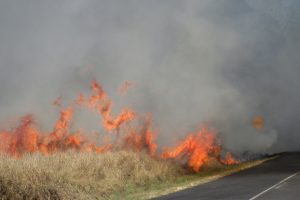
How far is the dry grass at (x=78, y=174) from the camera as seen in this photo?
606 inches

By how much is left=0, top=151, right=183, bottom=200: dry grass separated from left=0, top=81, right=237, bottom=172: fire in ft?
11.3

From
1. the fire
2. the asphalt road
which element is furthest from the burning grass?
the asphalt road

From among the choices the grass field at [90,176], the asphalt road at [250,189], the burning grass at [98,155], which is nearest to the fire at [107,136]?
the burning grass at [98,155]

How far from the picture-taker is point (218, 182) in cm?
2431

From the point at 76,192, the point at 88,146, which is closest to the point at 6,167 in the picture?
the point at 76,192

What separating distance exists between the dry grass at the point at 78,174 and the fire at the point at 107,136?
3.44m

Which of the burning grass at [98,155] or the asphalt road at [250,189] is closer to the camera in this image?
the burning grass at [98,155]

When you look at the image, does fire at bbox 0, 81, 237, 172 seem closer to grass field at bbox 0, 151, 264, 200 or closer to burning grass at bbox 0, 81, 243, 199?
burning grass at bbox 0, 81, 243, 199

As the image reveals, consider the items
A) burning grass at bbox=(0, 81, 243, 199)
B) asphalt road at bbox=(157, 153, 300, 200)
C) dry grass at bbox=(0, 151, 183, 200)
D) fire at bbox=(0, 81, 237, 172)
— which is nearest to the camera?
dry grass at bbox=(0, 151, 183, 200)

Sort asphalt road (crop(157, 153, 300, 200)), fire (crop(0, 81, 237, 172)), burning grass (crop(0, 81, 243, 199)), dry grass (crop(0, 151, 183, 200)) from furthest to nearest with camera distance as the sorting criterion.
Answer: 1. fire (crop(0, 81, 237, 172))
2. asphalt road (crop(157, 153, 300, 200))
3. burning grass (crop(0, 81, 243, 199))
4. dry grass (crop(0, 151, 183, 200))

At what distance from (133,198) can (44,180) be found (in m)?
4.54

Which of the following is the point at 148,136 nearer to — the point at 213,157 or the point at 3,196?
the point at 213,157

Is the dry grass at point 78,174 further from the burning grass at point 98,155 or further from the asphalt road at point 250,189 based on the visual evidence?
the asphalt road at point 250,189

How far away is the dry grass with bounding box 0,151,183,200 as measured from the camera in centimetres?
1540
